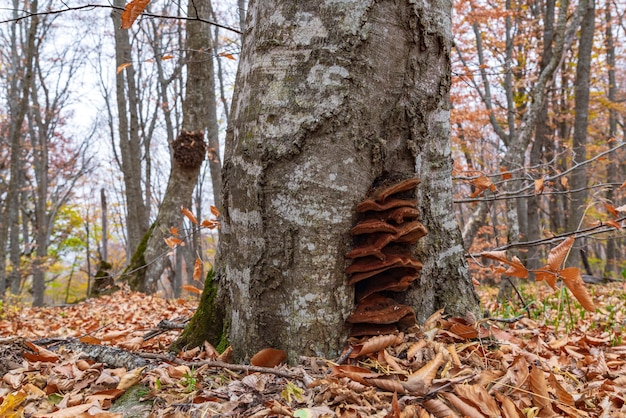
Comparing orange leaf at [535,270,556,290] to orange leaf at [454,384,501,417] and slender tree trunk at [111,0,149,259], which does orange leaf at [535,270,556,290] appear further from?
slender tree trunk at [111,0,149,259]

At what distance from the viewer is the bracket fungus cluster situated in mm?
1630

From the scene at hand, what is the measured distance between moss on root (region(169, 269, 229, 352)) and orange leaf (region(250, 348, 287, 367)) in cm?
37

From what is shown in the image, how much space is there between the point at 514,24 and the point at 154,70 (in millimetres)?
15416

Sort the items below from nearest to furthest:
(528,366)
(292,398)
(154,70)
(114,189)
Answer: (292,398) < (528,366) < (154,70) < (114,189)

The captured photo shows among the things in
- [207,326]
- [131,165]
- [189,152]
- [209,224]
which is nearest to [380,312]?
[207,326]

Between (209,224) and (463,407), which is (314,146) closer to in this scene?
(463,407)

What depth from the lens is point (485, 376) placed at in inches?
57.3

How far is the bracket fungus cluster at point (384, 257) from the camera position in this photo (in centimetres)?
163

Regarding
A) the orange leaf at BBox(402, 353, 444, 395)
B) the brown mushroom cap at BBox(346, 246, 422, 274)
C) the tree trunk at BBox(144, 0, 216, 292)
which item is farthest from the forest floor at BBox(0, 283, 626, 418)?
the tree trunk at BBox(144, 0, 216, 292)

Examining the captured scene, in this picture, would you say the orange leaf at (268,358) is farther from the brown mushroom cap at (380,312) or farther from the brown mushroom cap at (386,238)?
the brown mushroom cap at (386,238)

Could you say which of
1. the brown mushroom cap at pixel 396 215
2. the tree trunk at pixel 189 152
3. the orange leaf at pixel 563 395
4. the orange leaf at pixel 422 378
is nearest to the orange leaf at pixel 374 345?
the orange leaf at pixel 422 378

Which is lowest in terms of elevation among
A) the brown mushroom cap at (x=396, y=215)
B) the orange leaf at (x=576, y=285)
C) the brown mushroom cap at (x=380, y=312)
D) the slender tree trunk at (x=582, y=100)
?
the brown mushroom cap at (x=380, y=312)

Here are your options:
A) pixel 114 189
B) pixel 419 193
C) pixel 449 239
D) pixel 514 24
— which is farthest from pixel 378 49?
pixel 114 189

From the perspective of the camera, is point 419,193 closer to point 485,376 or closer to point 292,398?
point 485,376
